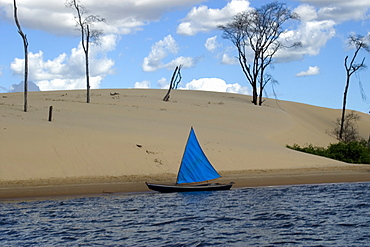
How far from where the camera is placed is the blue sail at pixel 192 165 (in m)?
22.3

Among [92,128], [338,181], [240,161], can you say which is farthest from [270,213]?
[92,128]

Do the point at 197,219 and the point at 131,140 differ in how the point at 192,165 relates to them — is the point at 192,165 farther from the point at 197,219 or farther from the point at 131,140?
the point at 131,140

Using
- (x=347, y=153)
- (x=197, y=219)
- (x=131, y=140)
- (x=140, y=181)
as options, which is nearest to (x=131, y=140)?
(x=131, y=140)

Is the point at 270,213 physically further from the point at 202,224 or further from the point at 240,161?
the point at 240,161

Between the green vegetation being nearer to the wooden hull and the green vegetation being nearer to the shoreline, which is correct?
the shoreline

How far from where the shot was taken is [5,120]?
31.3 metres

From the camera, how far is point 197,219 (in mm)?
17141

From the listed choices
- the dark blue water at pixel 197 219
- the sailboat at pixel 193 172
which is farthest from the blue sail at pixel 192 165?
the dark blue water at pixel 197 219

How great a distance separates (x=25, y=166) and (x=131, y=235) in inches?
451

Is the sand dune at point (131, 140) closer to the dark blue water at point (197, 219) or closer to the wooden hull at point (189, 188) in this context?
the wooden hull at point (189, 188)

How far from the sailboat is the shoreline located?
4.52 feet

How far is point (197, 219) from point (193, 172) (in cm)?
544

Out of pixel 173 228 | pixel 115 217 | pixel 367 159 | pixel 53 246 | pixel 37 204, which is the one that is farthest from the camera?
pixel 367 159

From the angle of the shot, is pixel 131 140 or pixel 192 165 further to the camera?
pixel 131 140
